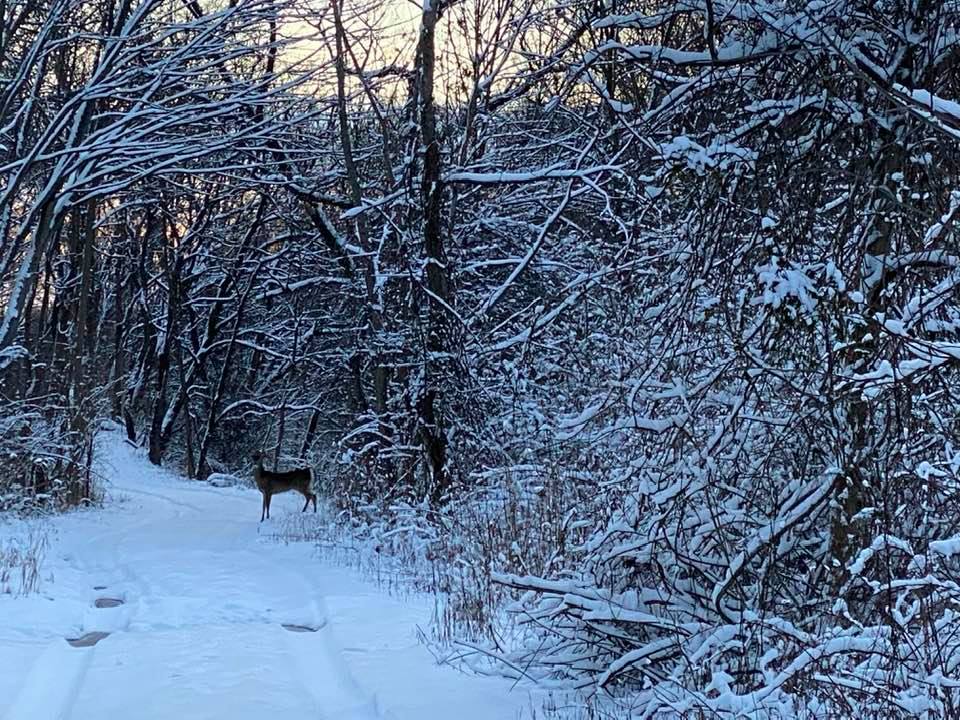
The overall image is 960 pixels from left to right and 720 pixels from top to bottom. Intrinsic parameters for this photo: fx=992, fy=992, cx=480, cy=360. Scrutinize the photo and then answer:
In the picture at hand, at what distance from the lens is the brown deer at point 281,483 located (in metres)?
17.8

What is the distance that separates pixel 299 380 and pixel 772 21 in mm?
26461

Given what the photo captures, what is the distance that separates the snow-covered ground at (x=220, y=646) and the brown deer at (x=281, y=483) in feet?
15.3

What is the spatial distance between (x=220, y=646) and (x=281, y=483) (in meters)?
11.4

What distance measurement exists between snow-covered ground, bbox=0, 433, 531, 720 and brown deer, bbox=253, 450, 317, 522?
15.3 ft

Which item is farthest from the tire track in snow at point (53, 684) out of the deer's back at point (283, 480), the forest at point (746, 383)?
the deer's back at point (283, 480)

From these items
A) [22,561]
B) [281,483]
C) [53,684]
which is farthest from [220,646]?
[281,483]

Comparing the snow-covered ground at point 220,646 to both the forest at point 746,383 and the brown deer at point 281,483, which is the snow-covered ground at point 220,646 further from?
the brown deer at point 281,483

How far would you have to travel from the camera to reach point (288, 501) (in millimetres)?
21812

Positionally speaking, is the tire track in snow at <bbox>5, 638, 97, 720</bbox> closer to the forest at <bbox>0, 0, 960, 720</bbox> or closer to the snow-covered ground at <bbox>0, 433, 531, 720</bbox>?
the snow-covered ground at <bbox>0, 433, 531, 720</bbox>

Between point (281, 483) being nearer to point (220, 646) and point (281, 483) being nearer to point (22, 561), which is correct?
point (22, 561)

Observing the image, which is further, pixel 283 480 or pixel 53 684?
pixel 283 480

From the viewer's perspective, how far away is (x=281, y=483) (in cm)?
1838

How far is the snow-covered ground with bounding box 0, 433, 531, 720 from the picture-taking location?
18.3ft

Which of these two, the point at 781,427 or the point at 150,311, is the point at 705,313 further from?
the point at 150,311
